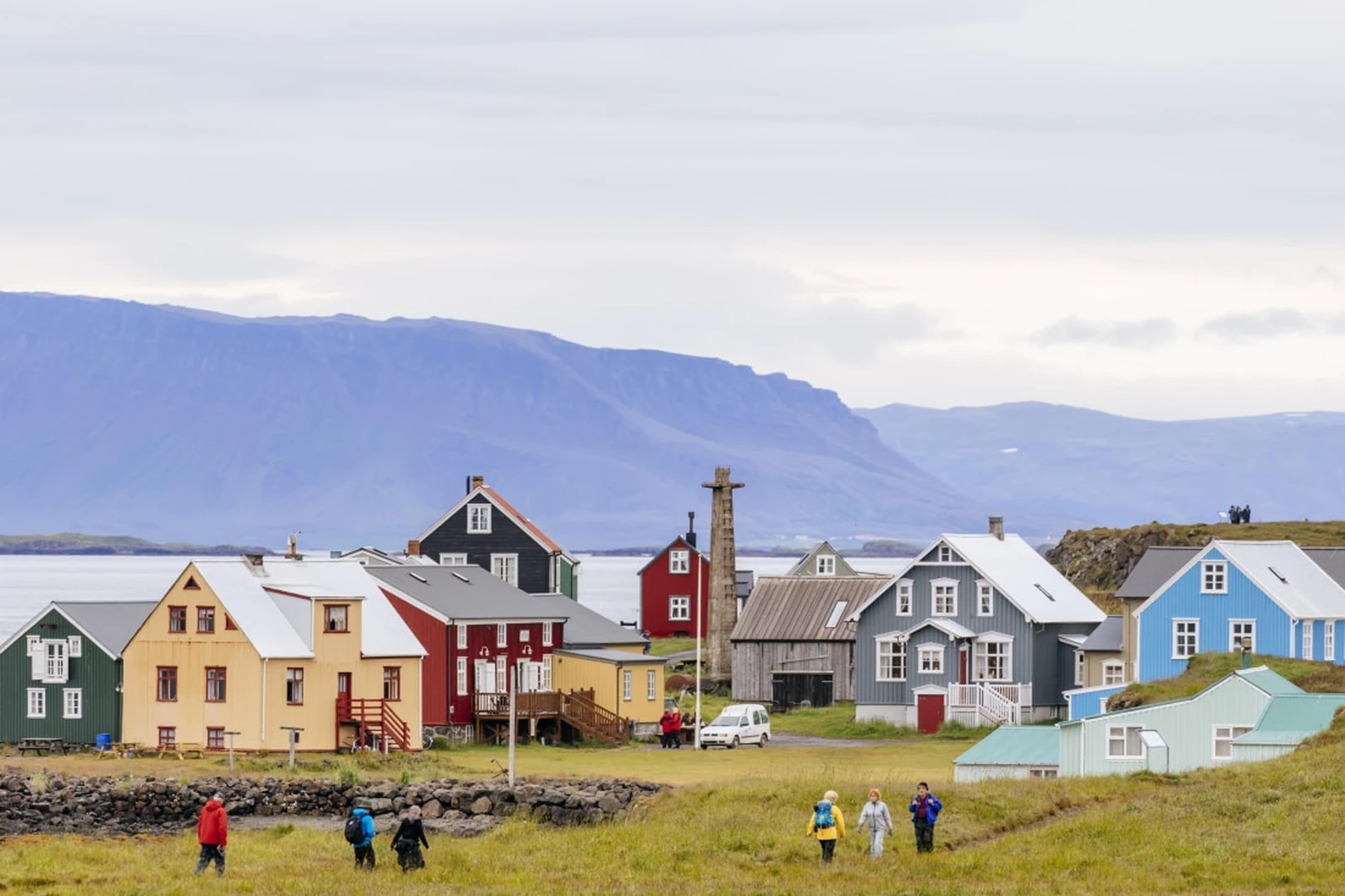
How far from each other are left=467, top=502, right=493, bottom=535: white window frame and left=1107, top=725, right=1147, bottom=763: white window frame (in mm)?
51491

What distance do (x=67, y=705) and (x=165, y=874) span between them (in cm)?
2923

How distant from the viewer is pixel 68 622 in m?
67.8

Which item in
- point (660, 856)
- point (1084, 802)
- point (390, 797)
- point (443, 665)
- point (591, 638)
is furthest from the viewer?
point (591, 638)

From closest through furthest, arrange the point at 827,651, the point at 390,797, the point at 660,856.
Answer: the point at 660,856 < the point at 390,797 < the point at 827,651

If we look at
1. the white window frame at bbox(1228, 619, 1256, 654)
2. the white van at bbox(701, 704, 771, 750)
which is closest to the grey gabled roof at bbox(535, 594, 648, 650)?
the white van at bbox(701, 704, 771, 750)

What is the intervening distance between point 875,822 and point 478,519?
63.8 meters

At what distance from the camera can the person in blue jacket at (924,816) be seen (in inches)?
1483

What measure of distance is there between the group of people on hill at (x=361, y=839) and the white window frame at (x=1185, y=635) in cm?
3794

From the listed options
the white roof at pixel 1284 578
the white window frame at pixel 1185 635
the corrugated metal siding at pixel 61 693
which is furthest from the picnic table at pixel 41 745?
the white window frame at pixel 1185 635

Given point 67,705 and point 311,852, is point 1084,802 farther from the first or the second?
point 67,705

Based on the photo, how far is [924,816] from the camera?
1485 inches

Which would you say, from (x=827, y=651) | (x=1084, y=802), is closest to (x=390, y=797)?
Answer: (x=1084, y=802)

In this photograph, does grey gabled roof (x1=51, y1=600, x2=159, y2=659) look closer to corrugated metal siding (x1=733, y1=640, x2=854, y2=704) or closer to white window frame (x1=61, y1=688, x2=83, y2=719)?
A: white window frame (x1=61, y1=688, x2=83, y2=719)

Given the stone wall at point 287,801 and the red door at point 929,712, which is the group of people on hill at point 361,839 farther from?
the red door at point 929,712
